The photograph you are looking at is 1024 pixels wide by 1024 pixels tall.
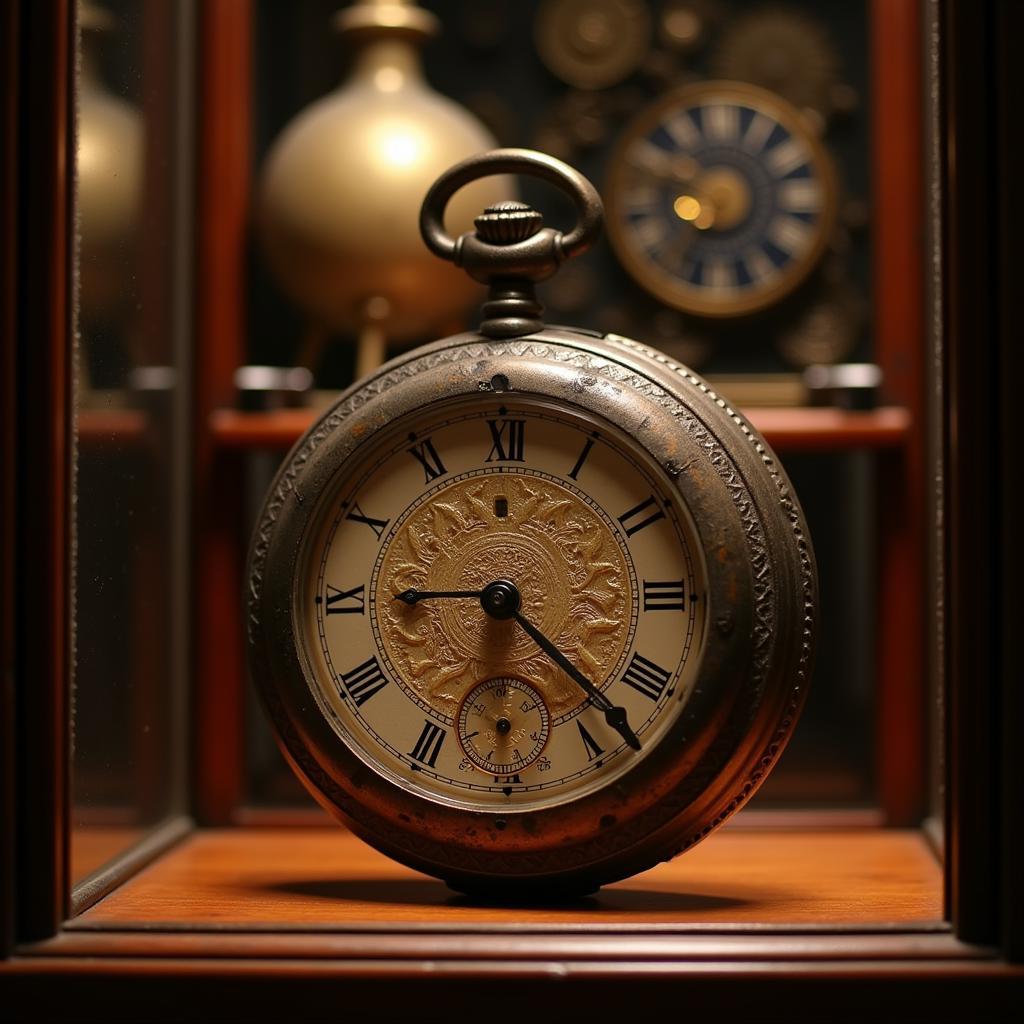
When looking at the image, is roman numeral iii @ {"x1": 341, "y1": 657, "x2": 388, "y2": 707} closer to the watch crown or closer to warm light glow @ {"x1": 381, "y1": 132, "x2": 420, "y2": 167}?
the watch crown

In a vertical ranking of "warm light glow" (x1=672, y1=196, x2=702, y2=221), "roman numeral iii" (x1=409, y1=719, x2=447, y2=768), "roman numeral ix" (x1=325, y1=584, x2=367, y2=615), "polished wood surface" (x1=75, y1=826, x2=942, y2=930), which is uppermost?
"warm light glow" (x1=672, y1=196, x2=702, y2=221)

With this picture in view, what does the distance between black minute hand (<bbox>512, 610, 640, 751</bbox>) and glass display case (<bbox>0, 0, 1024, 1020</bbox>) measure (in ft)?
0.40

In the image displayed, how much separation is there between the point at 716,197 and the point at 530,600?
70cm

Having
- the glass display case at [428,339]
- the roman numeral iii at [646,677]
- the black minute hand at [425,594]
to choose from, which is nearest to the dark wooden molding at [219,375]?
the glass display case at [428,339]

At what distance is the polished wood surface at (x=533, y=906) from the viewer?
1078mm

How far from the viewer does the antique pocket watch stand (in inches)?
43.2

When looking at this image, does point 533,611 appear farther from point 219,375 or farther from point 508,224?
point 219,375

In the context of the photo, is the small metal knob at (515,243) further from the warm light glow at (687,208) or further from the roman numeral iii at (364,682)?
the warm light glow at (687,208)

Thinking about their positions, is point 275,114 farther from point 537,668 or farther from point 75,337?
point 537,668

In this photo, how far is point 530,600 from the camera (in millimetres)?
1136

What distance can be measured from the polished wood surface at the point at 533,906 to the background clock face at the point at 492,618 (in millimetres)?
92
